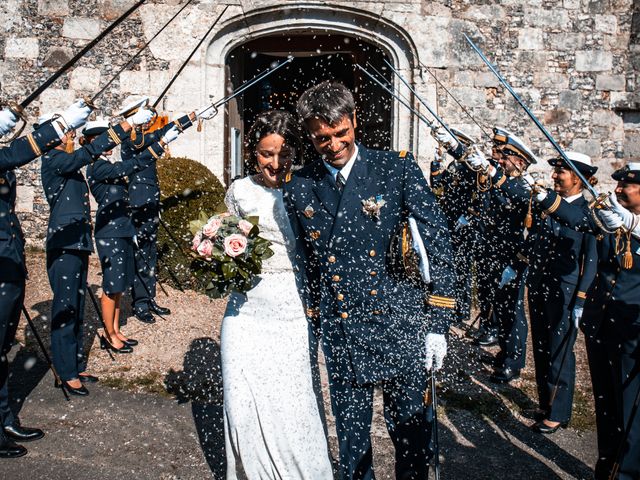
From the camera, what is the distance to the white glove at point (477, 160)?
618 cm

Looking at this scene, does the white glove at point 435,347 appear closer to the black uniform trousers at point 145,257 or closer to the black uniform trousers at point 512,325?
the black uniform trousers at point 512,325

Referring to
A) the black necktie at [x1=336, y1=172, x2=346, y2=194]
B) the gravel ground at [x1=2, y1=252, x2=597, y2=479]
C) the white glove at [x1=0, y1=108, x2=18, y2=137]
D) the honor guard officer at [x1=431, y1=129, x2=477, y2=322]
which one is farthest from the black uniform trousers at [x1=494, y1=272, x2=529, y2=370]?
the white glove at [x1=0, y1=108, x2=18, y2=137]

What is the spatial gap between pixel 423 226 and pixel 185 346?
4135mm

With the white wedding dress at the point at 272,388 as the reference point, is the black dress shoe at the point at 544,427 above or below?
below

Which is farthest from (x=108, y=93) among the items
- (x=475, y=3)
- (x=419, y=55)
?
(x=475, y=3)

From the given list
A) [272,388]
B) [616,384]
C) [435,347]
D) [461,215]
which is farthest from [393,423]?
[461,215]

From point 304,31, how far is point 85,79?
364cm

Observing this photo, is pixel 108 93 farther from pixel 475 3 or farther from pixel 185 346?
pixel 475 3

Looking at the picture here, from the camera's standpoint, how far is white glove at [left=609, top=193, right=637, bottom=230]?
3598 mm

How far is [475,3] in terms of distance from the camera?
389 inches

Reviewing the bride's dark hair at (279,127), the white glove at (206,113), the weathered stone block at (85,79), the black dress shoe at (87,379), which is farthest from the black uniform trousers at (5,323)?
the weathered stone block at (85,79)

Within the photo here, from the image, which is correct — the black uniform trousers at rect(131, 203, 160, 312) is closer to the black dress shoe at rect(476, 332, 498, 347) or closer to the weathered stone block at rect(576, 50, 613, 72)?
the black dress shoe at rect(476, 332, 498, 347)

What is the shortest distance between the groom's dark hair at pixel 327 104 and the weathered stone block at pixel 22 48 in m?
8.27

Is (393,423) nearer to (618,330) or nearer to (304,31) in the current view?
(618,330)
